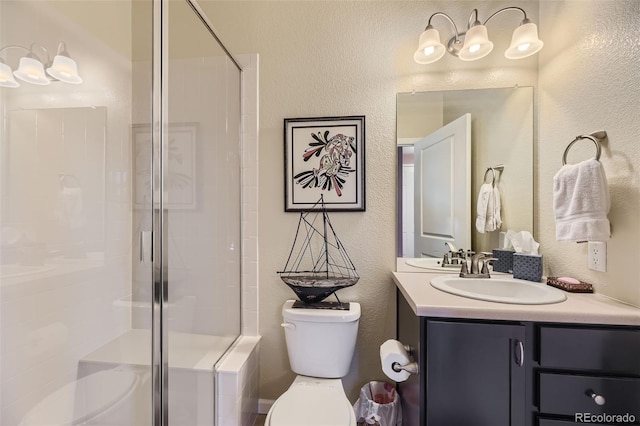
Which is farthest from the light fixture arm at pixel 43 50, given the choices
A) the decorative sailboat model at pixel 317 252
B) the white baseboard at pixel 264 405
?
the white baseboard at pixel 264 405

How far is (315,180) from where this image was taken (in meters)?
1.71

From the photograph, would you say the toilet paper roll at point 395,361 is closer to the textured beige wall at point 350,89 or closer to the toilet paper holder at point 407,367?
the toilet paper holder at point 407,367

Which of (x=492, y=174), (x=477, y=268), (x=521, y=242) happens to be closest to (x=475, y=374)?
(x=477, y=268)

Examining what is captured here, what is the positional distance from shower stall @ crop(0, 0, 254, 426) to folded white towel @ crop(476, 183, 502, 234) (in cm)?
144

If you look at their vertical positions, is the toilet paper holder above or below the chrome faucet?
below

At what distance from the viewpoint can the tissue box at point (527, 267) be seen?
4.76 ft

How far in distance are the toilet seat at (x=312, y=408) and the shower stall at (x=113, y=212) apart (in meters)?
0.40

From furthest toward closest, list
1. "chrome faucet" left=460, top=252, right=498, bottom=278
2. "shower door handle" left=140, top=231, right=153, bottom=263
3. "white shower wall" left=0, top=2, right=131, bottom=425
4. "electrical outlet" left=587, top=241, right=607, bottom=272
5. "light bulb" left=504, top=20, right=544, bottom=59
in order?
"chrome faucet" left=460, top=252, right=498, bottom=278 → "light bulb" left=504, top=20, right=544, bottom=59 → "shower door handle" left=140, top=231, right=153, bottom=263 → "electrical outlet" left=587, top=241, right=607, bottom=272 → "white shower wall" left=0, top=2, right=131, bottom=425

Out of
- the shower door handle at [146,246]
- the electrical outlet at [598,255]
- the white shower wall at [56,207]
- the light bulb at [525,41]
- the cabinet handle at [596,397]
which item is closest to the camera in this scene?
the cabinet handle at [596,397]

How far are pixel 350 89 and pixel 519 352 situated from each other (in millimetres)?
1511

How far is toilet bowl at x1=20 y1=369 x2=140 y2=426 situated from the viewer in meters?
1.20

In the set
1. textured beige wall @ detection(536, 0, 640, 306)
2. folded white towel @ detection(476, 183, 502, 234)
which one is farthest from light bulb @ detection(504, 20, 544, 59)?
folded white towel @ detection(476, 183, 502, 234)

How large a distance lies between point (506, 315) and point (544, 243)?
2.52ft

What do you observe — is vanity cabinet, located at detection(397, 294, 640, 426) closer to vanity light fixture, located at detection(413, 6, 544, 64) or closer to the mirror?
the mirror
